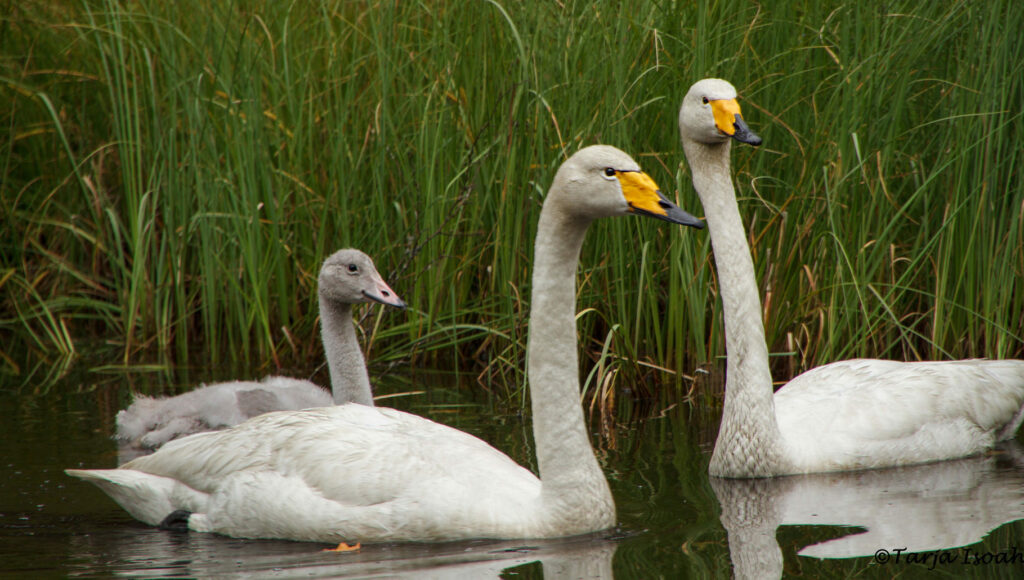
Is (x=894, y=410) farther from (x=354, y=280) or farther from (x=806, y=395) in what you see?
(x=354, y=280)

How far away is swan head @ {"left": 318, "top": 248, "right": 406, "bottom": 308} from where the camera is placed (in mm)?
7066

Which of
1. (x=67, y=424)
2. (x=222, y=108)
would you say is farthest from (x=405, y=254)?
(x=67, y=424)

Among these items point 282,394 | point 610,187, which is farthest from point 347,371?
point 610,187

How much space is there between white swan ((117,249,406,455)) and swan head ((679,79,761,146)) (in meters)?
1.83

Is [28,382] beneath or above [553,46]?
beneath

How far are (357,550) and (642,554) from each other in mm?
1168

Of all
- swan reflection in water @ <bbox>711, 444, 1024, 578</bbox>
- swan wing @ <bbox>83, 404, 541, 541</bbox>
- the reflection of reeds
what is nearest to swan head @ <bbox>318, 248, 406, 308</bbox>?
the reflection of reeds

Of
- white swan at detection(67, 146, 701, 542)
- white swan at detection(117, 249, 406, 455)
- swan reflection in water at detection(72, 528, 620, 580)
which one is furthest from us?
white swan at detection(117, 249, 406, 455)

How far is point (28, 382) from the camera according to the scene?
8742 millimetres

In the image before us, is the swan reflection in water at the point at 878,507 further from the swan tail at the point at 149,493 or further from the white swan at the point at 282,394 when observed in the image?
the swan tail at the point at 149,493

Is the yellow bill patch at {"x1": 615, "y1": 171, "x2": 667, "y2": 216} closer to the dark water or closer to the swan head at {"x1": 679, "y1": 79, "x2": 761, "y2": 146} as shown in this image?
the dark water

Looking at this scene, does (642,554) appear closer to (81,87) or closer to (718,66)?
(718,66)

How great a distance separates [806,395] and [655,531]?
173 cm

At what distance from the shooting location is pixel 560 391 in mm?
5207
